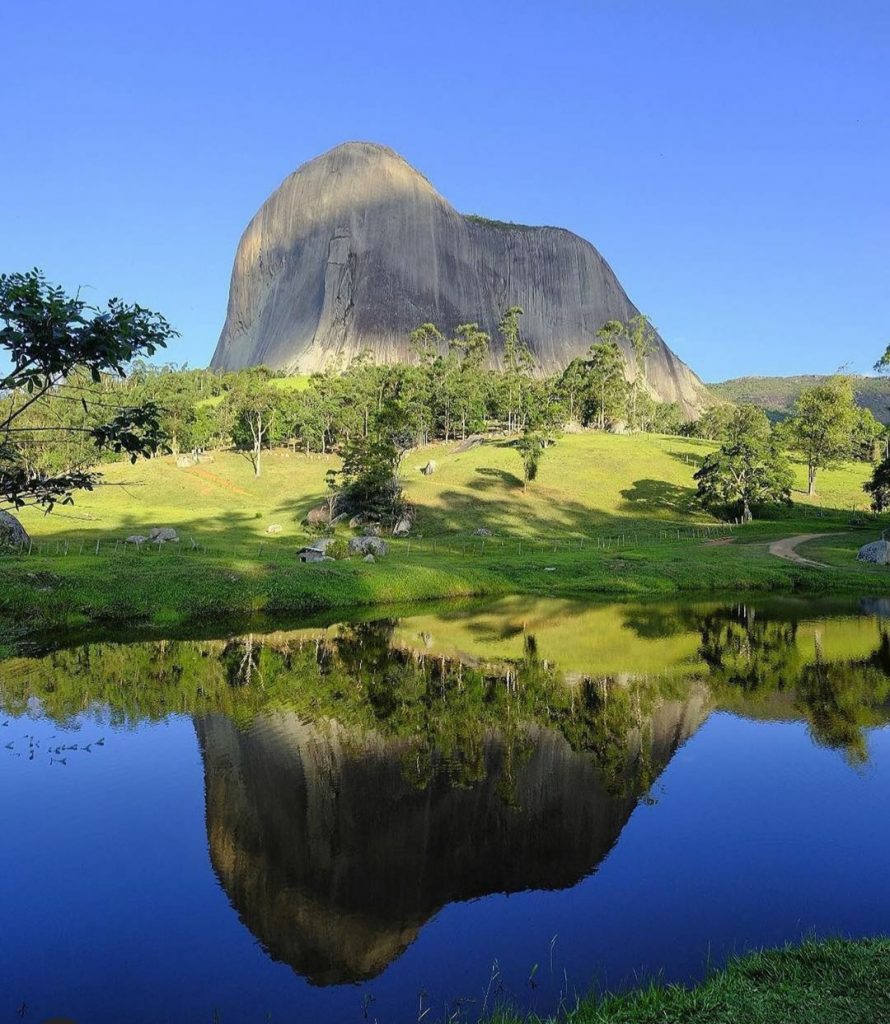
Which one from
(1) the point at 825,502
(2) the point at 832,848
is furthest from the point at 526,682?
(1) the point at 825,502

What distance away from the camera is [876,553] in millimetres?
64750

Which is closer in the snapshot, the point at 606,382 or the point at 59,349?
the point at 59,349

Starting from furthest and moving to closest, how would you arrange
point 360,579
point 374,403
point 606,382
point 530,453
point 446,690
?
point 606,382 < point 374,403 < point 530,453 < point 360,579 < point 446,690

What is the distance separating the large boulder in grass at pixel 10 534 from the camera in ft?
171

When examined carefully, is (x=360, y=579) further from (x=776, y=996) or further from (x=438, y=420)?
(x=438, y=420)

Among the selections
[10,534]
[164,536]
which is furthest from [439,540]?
[10,534]

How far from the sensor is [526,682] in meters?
31.2

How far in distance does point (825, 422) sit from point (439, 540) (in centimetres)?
5555

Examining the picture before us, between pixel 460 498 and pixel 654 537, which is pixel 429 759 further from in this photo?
pixel 460 498

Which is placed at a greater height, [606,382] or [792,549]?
[606,382]

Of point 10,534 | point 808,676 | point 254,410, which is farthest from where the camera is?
point 254,410

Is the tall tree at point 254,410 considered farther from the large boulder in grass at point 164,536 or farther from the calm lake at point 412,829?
the calm lake at point 412,829

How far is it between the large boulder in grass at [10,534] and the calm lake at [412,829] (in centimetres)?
2191

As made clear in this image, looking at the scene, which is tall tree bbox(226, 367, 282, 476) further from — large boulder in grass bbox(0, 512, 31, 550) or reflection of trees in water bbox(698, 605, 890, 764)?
reflection of trees in water bbox(698, 605, 890, 764)
